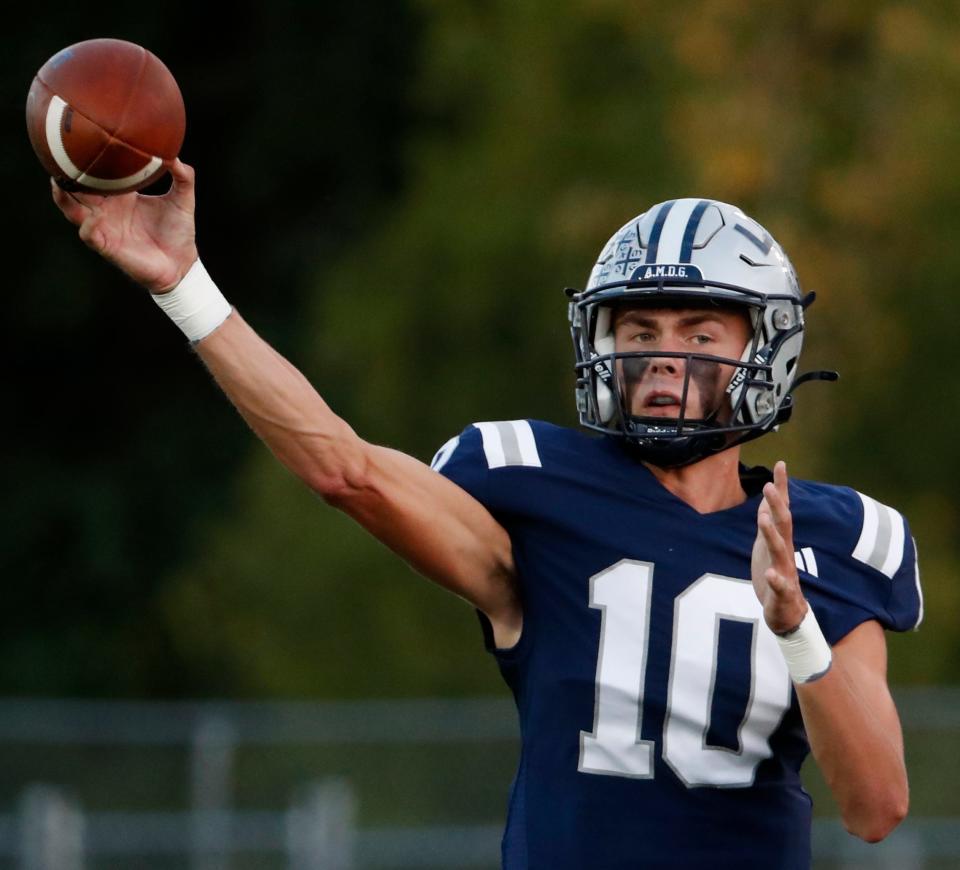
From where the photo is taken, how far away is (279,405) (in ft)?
11.3

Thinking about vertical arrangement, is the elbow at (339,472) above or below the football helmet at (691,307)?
below

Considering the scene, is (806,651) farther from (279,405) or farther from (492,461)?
(279,405)

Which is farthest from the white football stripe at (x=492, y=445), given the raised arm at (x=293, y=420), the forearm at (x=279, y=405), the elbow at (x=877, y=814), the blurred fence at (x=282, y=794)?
the blurred fence at (x=282, y=794)

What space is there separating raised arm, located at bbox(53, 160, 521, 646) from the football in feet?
0.17

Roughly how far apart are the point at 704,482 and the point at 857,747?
27.1 inches

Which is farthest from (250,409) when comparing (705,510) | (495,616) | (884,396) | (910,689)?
(884,396)

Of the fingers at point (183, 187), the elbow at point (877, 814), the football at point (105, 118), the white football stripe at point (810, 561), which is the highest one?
the football at point (105, 118)

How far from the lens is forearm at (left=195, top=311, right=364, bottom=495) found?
11.3 feet

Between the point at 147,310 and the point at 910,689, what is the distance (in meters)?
5.98

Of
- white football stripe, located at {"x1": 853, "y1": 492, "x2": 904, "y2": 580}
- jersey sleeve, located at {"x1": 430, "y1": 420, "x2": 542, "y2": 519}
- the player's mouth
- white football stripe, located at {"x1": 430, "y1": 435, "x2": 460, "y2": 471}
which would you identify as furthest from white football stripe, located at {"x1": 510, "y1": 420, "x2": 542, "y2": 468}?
white football stripe, located at {"x1": 853, "y1": 492, "x2": 904, "y2": 580}

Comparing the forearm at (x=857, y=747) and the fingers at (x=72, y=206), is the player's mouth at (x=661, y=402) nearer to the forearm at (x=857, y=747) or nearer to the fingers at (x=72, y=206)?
the forearm at (x=857, y=747)

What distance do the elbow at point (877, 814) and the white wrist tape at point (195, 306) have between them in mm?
1438

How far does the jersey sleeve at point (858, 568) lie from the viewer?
12.6 ft

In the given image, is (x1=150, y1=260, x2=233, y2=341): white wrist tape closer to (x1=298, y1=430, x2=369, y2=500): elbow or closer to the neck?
(x1=298, y1=430, x2=369, y2=500): elbow
